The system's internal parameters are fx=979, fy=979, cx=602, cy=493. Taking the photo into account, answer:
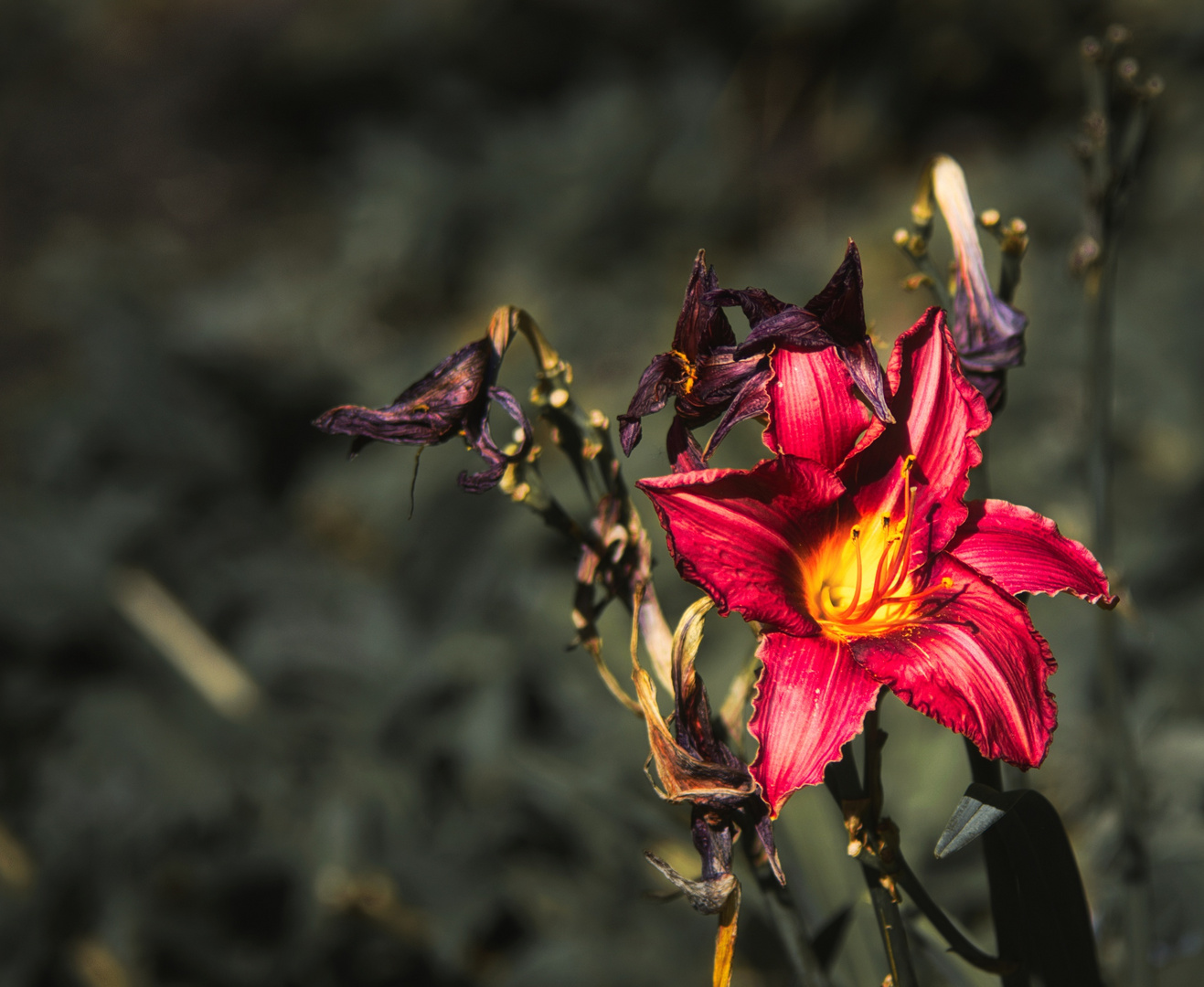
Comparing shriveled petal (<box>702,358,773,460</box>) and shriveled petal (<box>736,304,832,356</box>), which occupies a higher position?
shriveled petal (<box>736,304,832,356</box>)

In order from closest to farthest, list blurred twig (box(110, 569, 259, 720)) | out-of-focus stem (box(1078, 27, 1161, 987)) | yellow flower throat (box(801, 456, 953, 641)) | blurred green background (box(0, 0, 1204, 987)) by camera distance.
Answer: yellow flower throat (box(801, 456, 953, 641)), out-of-focus stem (box(1078, 27, 1161, 987)), blurred green background (box(0, 0, 1204, 987)), blurred twig (box(110, 569, 259, 720))

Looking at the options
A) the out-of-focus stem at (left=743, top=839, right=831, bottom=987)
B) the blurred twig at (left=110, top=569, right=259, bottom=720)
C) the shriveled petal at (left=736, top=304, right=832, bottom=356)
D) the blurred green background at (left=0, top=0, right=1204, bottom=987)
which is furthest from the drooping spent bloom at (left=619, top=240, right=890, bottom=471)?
the blurred twig at (left=110, top=569, right=259, bottom=720)

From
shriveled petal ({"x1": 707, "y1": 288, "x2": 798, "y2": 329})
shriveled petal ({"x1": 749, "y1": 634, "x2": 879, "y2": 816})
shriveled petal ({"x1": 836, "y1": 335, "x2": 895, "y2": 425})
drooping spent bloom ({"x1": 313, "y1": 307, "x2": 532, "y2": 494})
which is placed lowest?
shriveled petal ({"x1": 749, "y1": 634, "x2": 879, "y2": 816})

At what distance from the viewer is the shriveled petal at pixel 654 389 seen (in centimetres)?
48

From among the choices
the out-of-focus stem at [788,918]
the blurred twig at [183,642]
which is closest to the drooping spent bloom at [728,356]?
the out-of-focus stem at [788,918]

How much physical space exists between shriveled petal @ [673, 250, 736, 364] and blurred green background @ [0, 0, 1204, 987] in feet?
1.21

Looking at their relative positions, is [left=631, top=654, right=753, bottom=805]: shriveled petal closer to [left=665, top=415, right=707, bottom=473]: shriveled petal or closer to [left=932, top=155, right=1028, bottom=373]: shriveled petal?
[left=665, top=415, right=707, bottom=473]: shriveled petal

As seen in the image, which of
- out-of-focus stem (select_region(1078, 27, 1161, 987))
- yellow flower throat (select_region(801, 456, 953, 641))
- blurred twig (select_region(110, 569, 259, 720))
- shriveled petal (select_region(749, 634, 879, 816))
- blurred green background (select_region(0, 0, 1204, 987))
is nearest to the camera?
shriveled petal (select_region(749, 634, 879, 816))

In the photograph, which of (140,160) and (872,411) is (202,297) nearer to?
(140,160)

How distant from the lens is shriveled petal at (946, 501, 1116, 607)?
1.54 feet

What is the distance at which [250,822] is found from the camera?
56.9 inches

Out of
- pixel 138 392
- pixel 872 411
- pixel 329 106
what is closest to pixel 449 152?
pixel 329 106

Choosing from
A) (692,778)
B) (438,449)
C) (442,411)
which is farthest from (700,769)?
(438,449)

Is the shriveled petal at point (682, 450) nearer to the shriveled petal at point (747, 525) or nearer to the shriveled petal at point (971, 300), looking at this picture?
the shriveled petal at point (747, 525)
